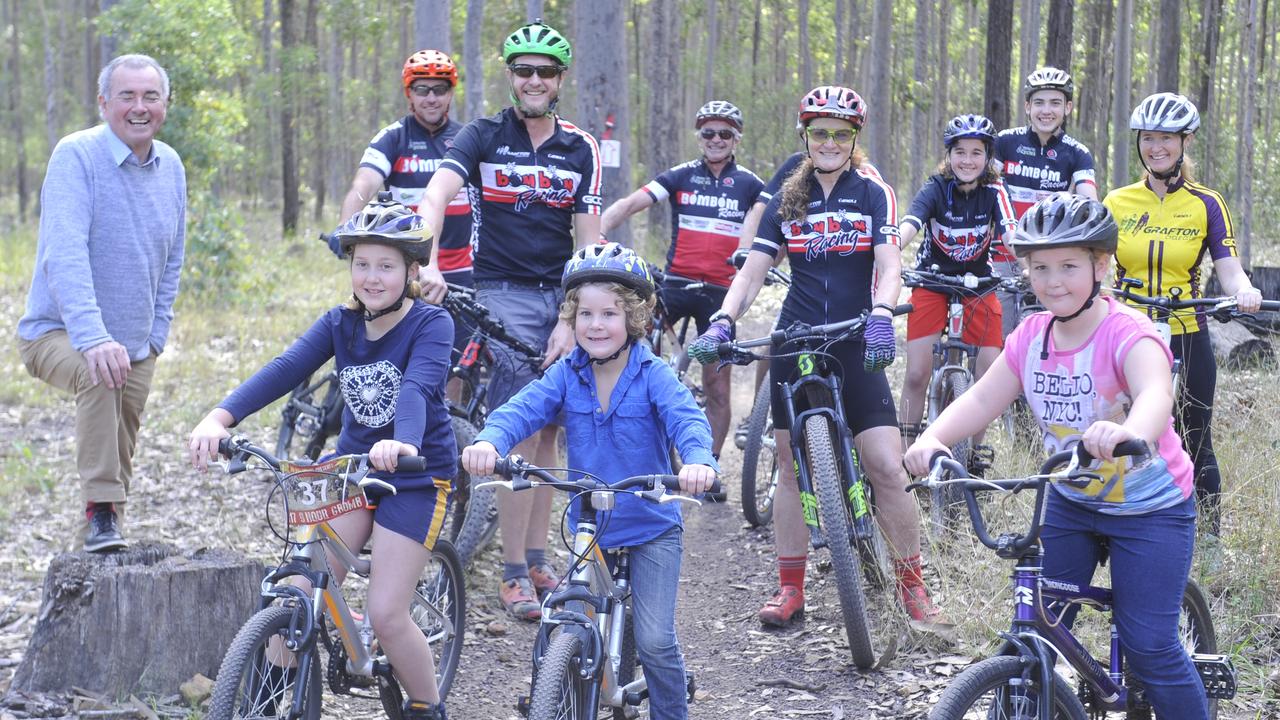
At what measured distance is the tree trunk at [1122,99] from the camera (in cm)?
1916

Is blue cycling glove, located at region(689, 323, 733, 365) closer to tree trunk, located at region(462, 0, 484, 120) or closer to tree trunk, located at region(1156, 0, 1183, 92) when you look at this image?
tree trunk, located at region(462, 0, 484, 120)

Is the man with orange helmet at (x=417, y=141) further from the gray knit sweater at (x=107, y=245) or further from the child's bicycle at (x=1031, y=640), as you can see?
the child's bicycle at (x=1031, y=640)

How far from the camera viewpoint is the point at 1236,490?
6.66 metres

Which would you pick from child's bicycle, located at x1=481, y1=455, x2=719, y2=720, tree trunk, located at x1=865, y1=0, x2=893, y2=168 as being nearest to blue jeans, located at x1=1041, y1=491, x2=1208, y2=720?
child's bicycle, located at x1=481, y1=455, x2=719, y2=720

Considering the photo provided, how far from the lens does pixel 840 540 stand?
18.0 ft

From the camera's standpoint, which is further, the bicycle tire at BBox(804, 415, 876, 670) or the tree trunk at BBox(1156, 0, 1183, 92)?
the tree trunk at BBox(1156, 0, 1183, 92)

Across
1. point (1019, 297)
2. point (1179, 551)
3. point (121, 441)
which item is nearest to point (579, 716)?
point (1179, 551)

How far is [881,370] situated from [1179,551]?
6.90 feet

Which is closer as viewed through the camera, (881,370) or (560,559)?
(881,370)

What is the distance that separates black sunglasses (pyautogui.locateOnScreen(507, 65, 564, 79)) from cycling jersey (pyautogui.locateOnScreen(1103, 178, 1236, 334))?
3030 millimetres

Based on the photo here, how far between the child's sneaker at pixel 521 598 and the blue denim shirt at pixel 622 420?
2251 millimetres

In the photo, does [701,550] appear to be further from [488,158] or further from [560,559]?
[488,158]

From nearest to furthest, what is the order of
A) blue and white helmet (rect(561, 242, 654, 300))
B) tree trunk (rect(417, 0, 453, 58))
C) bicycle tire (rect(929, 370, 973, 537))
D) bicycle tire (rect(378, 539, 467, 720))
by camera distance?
blue and white helmet (rect(561, 242, 654, 300)) < bicycle tire (rect(378, 539, 467, 720)) < bicycle tire (rect(929, 370, 973, 537)) < tree trunk (rect(417, 0, 453, 58))

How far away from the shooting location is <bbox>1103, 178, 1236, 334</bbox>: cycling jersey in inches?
259
